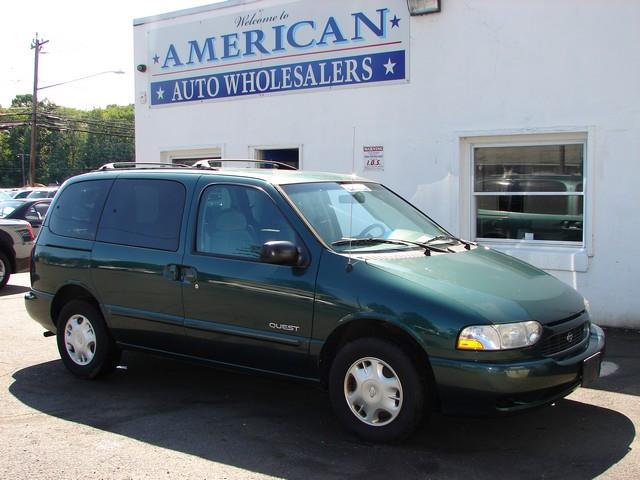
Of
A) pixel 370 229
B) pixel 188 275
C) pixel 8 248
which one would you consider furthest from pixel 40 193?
pixel 370 229

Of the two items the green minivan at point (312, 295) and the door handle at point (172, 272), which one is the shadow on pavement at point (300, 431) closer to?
the green minivan at point (312, 295)

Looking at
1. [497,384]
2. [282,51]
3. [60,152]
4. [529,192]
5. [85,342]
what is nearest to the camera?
[497,384]

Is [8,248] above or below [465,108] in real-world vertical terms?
below

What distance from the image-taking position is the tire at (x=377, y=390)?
166 inches

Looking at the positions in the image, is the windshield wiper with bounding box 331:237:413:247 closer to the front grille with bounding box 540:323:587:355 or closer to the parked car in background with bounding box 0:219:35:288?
the front grille with bounding box 540:323:587:355

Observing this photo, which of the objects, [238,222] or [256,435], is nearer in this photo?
[256,435]

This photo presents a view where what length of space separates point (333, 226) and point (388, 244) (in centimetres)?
42

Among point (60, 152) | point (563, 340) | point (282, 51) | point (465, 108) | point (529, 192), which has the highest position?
point (60, 152)

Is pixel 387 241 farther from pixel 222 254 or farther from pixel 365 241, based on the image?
pixel 222 254

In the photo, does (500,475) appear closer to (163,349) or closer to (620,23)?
(163,349)

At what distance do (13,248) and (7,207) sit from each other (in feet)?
17.7

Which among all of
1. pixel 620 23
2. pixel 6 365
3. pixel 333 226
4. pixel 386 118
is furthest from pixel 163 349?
pixel 620 23

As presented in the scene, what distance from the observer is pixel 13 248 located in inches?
464

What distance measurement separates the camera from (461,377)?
4.05 metres
